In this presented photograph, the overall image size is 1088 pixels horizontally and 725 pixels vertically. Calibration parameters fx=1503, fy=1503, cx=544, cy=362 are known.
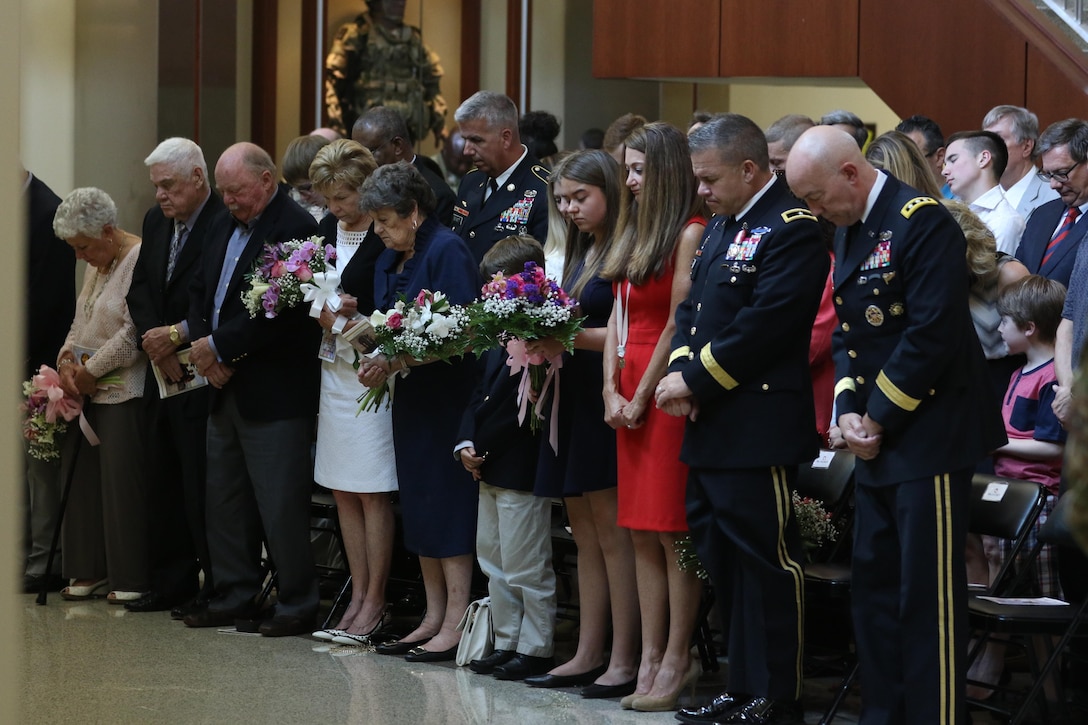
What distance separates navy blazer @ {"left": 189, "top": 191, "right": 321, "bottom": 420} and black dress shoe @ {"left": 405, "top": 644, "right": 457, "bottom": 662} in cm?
107

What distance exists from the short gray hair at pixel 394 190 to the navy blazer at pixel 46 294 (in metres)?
2.25

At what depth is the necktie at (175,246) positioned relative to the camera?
6172mm

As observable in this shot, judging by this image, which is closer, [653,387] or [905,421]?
[905,421]

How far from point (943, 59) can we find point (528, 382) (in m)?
4.10

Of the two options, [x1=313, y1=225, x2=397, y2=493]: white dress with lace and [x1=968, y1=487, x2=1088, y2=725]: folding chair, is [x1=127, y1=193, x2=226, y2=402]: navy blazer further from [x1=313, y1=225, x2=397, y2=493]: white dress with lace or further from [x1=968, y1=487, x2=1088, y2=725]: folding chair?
[x1=968, y1=487, x2=1088, y2=725]: folding chair

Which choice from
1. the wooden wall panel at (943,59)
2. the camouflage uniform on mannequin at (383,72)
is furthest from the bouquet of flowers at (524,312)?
the camouflage uniform on mannequin at (383,72)

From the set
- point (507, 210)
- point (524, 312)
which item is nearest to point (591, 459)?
point (524, 312)

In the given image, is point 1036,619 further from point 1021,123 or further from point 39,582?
point 39,582

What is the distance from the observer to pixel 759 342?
427 centimetres

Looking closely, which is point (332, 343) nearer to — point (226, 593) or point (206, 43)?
point (226, 593)

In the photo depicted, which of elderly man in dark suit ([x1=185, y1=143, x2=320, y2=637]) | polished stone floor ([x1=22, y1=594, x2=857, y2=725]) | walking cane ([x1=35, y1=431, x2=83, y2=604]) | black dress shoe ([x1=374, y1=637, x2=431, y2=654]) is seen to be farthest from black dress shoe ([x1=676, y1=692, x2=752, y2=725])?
walking cane ([x1=35, y1=431, x2=83, y2=604])

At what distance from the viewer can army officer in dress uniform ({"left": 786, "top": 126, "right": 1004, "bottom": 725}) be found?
3.89 metres

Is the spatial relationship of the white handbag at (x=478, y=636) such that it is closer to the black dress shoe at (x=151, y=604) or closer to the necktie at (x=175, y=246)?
the black dress shoe at (x=151, y=604)

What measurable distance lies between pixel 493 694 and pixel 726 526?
108 cm
